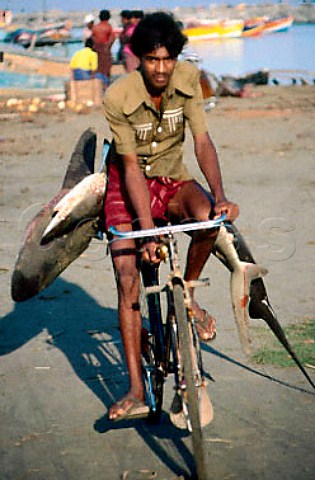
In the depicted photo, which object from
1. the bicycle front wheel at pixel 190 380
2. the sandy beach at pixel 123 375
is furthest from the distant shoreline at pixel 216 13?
the bicycle front wheel at pixel 190 380

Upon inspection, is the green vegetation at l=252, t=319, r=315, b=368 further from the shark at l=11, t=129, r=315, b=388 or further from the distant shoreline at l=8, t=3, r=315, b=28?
the distant shoreline at l=8, t=3, r=315, b=28

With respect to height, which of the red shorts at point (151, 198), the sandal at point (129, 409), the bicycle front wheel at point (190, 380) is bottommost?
the sandal at point (129, 409)

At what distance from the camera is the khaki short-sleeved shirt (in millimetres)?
4547

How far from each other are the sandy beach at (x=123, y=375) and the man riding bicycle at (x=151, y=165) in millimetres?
340

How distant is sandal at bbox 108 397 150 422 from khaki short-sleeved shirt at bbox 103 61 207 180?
3.66 ft

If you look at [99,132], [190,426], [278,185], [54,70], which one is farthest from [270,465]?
[54,70]

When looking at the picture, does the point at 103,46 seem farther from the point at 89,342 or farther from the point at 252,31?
the point at 252,31

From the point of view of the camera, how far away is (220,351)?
19.7 ft

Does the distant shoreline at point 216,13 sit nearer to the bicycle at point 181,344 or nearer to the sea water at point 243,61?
the sea water at point 243,61

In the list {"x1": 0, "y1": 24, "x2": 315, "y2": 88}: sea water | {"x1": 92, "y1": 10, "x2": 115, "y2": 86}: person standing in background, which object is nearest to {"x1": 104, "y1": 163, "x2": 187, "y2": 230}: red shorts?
{"x1": 92, "y1": 10, "x2": 115, "y2": 86}: person standing in background

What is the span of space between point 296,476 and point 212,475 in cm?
37

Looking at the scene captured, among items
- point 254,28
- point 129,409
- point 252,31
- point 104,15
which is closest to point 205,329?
point 129,409

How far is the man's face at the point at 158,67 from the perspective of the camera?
4.45m

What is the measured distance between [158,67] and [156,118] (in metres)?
0.28
